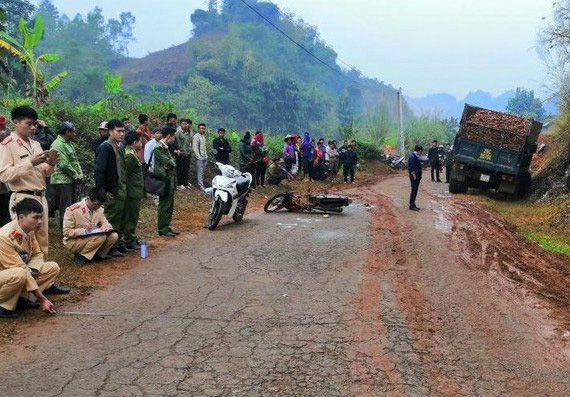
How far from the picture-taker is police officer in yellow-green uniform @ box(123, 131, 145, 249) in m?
7.67

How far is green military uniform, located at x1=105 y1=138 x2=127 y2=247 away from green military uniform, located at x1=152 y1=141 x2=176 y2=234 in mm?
904

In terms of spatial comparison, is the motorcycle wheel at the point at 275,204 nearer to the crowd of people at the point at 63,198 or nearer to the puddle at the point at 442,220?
the crowd of people at the point at 63,198

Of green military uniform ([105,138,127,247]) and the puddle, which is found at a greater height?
green military uniform ([105,138,127,247])

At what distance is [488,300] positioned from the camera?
595 centimetres

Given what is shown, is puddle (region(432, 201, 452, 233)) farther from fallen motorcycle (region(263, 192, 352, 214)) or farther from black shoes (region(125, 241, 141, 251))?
black shoes (region(125, 241, 141, 251))

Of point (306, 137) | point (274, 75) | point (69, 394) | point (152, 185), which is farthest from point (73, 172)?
point (274, 75)

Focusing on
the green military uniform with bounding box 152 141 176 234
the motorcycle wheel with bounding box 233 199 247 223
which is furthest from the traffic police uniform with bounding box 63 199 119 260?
the motorcycle wheel with bounding box 233 199 247 223

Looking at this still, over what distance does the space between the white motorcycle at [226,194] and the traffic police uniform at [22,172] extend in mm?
4120

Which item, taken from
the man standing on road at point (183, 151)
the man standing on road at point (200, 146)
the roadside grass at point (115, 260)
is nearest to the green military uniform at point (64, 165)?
the roadside grass at point (115, 260)

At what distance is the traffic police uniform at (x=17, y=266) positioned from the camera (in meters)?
4.72

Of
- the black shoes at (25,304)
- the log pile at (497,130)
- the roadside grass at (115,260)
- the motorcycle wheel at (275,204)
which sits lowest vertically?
the roadside grass at (115,260)

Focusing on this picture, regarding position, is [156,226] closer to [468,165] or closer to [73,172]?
[73,172]

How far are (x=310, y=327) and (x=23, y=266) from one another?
2.71 m

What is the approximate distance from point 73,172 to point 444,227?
706 cm
